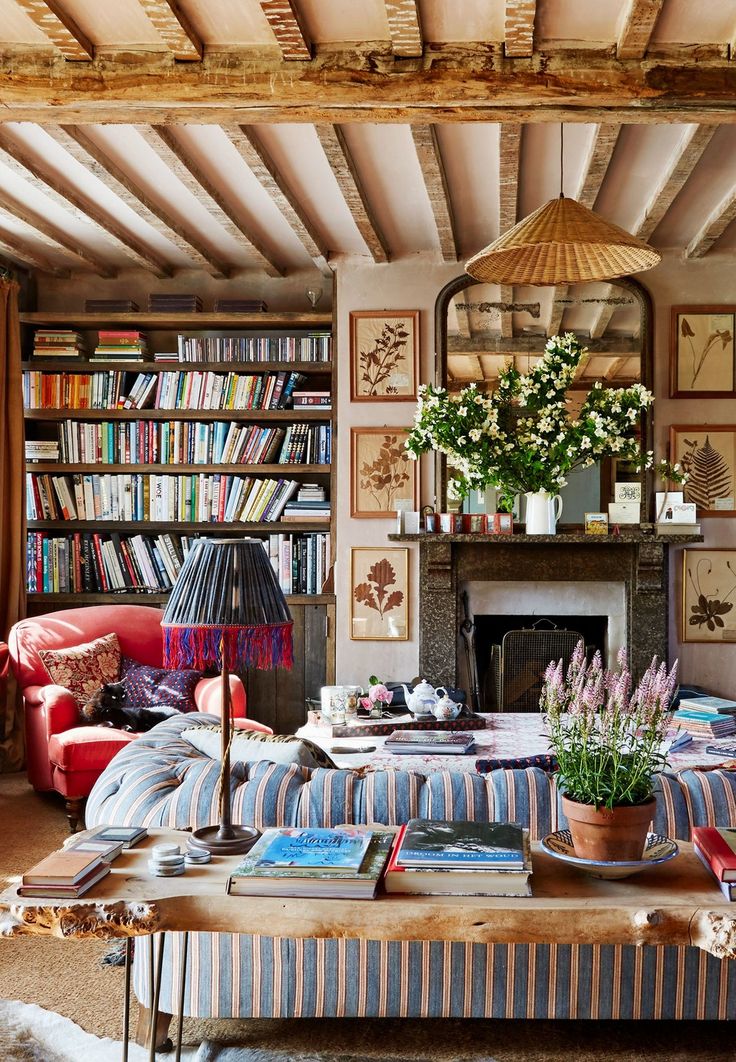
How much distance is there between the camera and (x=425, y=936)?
1623mm

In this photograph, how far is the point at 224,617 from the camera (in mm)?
2002

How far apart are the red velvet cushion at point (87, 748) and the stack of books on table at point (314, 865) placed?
2405 mm

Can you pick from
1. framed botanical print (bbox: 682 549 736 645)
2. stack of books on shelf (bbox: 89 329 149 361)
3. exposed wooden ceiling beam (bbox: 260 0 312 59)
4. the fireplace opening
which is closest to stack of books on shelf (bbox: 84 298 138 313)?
stack of books on shelf (bbox: 89 329 149 361)

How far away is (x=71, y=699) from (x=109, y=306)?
246cm

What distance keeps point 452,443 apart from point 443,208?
115 centimetres

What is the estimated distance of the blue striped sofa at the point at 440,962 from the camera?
2.18 metres

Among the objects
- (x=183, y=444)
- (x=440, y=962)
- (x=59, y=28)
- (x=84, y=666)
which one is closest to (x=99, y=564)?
(x=183, y=444)

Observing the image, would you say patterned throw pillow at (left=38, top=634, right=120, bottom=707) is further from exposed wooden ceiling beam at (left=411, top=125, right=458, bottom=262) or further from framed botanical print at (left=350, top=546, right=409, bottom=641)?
exposed wooden ceiling beam at (left=411, top=125, right=458, bottom=262)

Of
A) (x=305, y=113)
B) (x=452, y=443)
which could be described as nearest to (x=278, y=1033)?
(x=305, y=113)

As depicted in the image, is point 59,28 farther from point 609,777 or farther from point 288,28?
point 609,777

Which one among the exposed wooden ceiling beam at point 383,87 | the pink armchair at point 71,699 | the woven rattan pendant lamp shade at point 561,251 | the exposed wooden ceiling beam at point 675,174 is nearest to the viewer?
the woven rattan pendant lamp shade at point 561,251

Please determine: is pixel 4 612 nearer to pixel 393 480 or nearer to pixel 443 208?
pixel 393 480

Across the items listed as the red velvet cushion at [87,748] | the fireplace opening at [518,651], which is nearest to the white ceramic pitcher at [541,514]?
the fireplace opening at [518,651]

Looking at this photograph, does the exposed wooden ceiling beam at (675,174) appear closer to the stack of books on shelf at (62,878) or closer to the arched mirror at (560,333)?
the arched mirror at (560,333)
